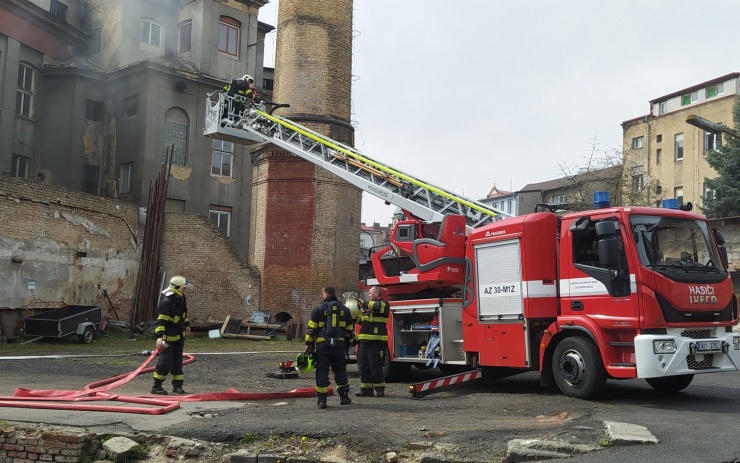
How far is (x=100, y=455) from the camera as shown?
6.50 m

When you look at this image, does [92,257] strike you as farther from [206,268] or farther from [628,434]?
[628,434]

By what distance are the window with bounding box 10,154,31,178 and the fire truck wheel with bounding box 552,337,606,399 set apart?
24.8m

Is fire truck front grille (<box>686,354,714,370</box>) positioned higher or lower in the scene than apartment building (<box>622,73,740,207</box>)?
lower

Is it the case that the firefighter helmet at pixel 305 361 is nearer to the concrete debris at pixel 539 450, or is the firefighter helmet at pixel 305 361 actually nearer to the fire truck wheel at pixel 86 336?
the concrete debris at pixel 539 450

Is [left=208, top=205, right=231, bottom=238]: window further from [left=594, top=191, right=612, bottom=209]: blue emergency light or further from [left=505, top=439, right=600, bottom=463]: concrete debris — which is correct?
[left=505, top=439, right=600, bottom=463]: concrete debris

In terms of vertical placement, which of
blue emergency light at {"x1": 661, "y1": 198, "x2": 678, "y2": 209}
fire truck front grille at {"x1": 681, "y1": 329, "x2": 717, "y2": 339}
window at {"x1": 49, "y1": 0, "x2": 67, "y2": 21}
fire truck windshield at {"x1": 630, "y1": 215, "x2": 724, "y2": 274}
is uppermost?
window at {"x1": 49, "y1": 0, "x2": 67, "y2": 21}

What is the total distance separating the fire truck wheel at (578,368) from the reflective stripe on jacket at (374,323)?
2.43 meters

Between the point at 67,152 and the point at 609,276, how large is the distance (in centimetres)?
2486

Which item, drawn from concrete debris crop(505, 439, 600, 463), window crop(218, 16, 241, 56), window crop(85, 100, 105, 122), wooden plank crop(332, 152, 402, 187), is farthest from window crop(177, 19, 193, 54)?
concrete debris crop(505, 439, 600, 463)

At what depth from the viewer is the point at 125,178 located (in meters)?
27.8

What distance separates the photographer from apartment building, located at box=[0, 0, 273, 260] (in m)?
27.2

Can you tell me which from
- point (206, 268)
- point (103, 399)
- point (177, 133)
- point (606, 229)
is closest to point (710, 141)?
point (177, 133)

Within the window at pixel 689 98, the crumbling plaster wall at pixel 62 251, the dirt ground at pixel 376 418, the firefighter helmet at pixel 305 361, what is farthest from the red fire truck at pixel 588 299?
Answer: the window at pixel 689 98

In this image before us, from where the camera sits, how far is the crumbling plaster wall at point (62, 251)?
18922 millimetres
